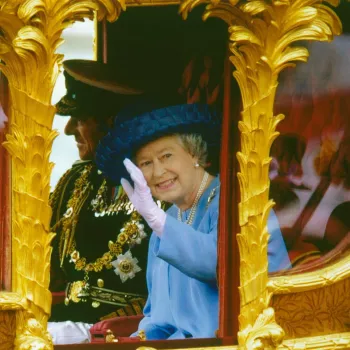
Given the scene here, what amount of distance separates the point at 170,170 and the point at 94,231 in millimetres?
363

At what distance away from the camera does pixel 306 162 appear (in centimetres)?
958

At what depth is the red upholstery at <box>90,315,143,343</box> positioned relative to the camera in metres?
9.49

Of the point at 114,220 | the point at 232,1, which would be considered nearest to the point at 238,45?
the point at 232,1

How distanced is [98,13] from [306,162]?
0.96 meters

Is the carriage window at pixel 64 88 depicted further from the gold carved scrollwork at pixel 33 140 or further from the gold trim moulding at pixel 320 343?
the gold trim moulding at pixel 320 343

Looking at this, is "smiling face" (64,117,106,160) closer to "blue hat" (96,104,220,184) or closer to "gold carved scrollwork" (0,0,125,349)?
"blue hat" (96,104,220,184)

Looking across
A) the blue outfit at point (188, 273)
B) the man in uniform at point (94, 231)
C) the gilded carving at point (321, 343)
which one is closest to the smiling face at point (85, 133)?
the man in uniform at point (94, 231)

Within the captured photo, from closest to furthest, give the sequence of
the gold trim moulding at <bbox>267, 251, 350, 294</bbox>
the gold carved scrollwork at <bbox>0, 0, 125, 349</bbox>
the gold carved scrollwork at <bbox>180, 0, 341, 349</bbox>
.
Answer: the gold carved scrollwork at <bbox>0, 0, 125, 349</bbox> < the gold carved scrollwork at <bbox>180, 0, 341, 349</bbox> < the gold trim moulding at <bbox>267, 251, 350, 294</bbox>

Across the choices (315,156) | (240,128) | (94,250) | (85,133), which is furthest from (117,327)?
(315,156)

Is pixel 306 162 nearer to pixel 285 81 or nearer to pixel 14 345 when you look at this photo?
pixel 285 81

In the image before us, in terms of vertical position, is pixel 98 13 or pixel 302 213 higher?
pixel 98 13

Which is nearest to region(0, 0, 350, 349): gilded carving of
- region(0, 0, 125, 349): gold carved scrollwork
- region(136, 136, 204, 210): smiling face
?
region(0, 0, 125, 349): gold carved scrollwork

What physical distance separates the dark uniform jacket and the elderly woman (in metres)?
0.04

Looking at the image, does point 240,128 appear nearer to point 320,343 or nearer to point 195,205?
point 195,205
